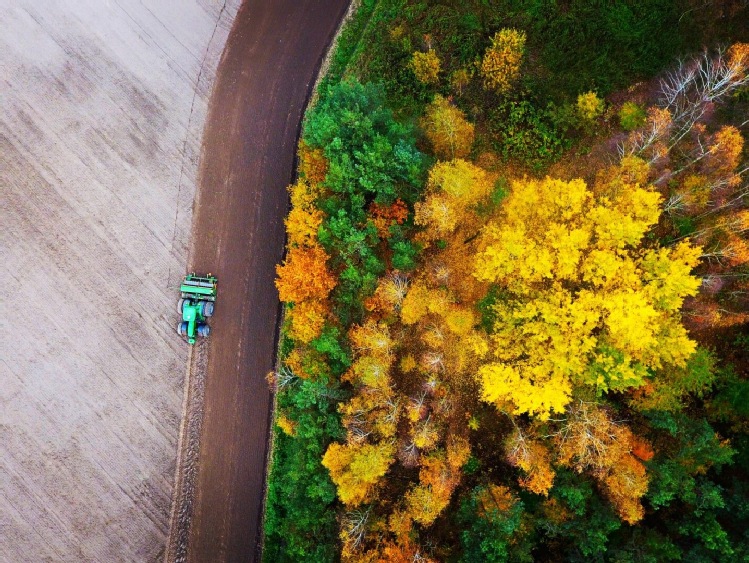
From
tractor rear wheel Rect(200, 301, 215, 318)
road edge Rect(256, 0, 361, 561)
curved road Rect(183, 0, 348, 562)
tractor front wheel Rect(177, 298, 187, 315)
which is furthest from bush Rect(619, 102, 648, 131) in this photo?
tractor front wheel Rect(177, 298, 187, 315)

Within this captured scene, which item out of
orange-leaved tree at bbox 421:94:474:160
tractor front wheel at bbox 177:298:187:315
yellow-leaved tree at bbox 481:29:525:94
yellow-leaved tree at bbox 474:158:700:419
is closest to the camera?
yellow-leaved tree at bbox 474:158:700:419

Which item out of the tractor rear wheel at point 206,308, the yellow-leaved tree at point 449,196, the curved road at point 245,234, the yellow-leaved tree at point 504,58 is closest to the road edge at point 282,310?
the curved road at point 245,234

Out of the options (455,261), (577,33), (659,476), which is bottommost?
(659,476)

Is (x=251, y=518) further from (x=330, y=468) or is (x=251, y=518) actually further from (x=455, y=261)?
(x=455, y=261)

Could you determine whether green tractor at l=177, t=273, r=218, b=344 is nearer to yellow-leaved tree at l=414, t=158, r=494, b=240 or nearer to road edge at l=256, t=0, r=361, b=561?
road edge at l=256, t=0, r=361, b=561

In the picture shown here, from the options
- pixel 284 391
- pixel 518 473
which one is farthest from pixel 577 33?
pixel 284 391

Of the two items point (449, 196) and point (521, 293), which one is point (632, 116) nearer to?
point (449, 196)
